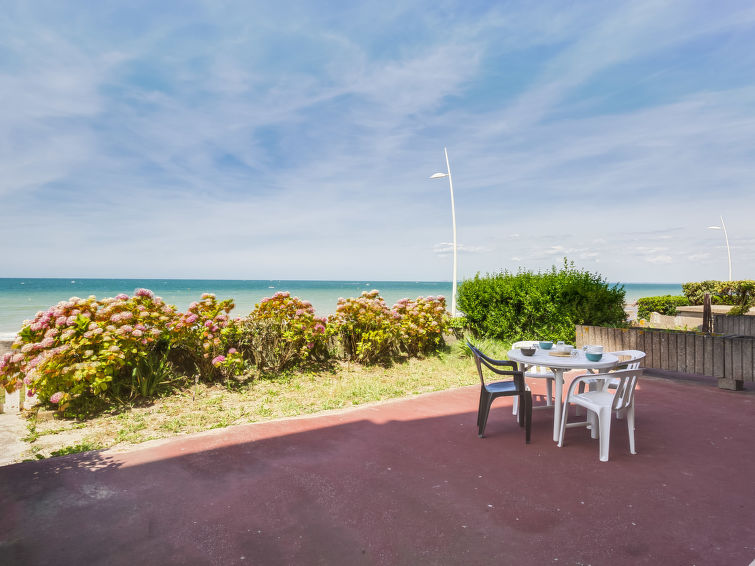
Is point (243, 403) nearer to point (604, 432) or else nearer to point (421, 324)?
point (421, 324)

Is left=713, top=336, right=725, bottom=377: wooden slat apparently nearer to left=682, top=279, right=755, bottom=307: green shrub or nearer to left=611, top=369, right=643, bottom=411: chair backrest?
left=611, top=369, right=643, bottom=411: chair backrest

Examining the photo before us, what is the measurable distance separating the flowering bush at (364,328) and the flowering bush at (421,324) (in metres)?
0.24

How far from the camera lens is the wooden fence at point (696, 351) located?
5.70m

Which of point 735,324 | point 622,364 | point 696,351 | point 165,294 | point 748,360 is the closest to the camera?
point 622,364

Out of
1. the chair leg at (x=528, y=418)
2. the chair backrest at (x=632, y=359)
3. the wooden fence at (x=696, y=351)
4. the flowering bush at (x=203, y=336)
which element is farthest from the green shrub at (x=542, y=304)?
the flowering bush at (x=203, y=336)

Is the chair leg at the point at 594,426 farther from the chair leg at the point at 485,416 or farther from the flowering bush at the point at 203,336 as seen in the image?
the flowering bush at the point at 203,336

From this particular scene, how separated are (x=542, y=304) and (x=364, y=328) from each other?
3.74 m

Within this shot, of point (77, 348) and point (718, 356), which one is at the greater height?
point (77, 348)

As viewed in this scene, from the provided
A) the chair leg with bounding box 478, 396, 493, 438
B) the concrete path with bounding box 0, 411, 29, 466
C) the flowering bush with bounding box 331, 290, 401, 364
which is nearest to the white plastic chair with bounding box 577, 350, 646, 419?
the chair leg with bounding box 478, 396, 493, 438

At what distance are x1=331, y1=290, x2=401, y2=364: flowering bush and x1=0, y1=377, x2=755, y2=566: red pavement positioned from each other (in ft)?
9.38

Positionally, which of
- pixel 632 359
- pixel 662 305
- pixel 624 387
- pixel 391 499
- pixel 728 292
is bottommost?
pixel 391 499

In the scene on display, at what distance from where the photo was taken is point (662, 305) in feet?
50.2

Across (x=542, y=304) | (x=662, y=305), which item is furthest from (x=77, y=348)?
(x=662, y=305)

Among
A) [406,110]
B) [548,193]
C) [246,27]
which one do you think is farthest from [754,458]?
[548,193]
